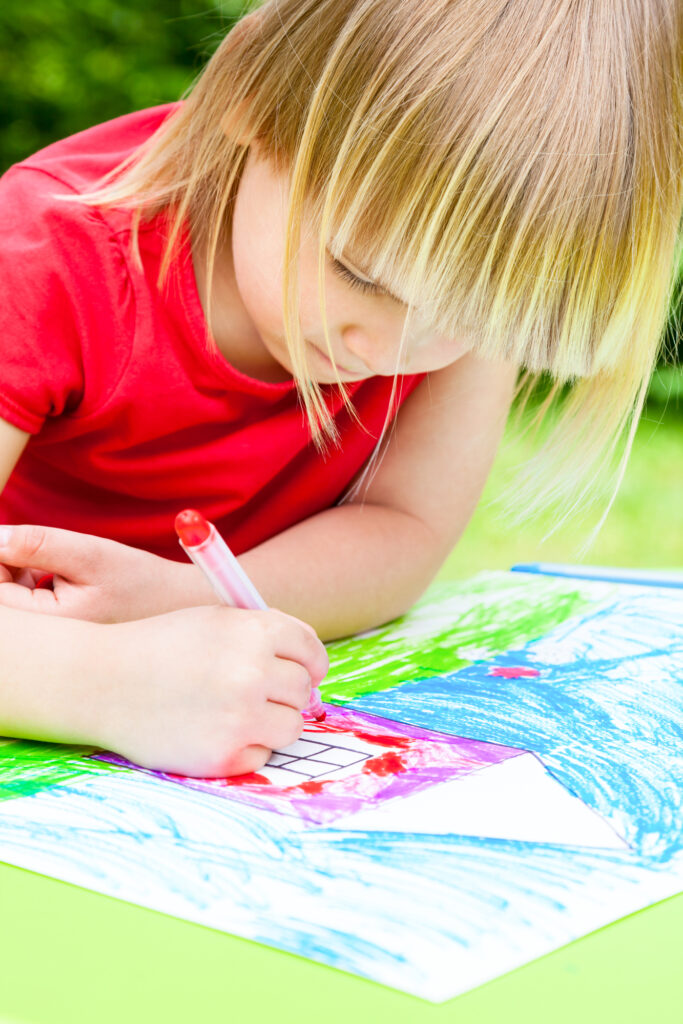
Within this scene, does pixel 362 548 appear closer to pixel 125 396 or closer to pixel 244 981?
pixel 125 396

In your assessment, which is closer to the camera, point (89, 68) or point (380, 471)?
point (380, 471)

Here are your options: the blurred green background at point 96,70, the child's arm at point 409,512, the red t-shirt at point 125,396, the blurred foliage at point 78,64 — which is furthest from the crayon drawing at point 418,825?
the blurred foliage at point 78,64

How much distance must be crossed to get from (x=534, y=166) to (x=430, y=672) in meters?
0.31

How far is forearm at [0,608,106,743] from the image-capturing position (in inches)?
21.3

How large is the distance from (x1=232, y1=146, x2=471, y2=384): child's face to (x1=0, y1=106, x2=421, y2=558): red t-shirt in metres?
0.07

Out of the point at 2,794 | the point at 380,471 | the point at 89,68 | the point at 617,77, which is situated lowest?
the point at 2,794

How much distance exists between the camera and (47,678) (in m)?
0.56

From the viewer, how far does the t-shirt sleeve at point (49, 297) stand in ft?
2.23

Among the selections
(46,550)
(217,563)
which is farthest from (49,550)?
(217,563)

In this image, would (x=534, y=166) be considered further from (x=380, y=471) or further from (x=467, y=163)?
(x=380, y=471)

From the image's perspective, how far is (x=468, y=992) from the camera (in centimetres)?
35

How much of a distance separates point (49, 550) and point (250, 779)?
186mm

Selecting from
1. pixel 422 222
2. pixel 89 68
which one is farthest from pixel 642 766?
pixel 89 68

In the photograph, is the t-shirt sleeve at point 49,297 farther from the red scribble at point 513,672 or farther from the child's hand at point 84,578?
the red scribble at point 513,672
